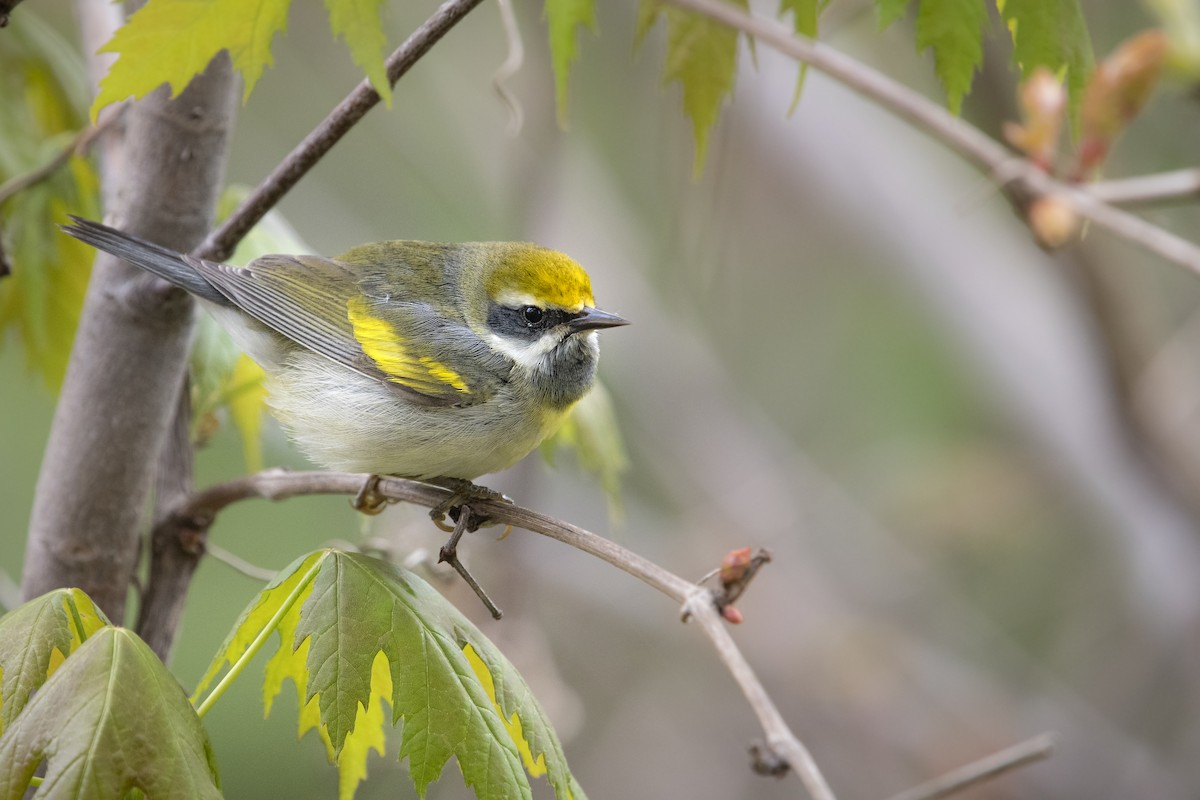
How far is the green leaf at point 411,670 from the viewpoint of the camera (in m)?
1.69

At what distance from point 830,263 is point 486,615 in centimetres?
388

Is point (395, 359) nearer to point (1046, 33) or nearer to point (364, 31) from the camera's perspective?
point (364, 31)

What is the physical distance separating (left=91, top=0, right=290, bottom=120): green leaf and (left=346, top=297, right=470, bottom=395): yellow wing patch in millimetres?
1170

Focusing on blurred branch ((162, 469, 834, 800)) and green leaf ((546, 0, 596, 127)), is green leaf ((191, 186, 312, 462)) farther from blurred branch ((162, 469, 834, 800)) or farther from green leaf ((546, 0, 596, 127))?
green leaf ((546, 0, 596, 127))

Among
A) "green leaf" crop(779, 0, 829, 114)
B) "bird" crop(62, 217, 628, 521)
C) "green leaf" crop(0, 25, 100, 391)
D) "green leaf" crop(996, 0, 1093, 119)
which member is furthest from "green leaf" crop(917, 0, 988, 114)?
"green leaf" crop(0, 25, 100, 391)

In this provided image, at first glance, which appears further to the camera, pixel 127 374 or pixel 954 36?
pixel 127 374

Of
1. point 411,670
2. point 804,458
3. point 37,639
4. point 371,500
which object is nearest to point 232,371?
point 371,500

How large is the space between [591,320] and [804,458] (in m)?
Answer: 3.53

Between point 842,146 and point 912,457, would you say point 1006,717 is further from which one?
point 842,146

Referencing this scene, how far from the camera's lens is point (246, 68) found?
5.46 feet

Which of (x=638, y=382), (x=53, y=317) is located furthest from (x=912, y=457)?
(x=53, y=317)

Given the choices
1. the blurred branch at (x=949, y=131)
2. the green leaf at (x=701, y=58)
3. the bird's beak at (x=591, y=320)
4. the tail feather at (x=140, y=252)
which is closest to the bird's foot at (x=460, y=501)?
the bird's beak at (x=591, y=320)

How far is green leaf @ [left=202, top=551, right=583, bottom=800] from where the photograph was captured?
66.7 inches

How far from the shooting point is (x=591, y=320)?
2.89 m
